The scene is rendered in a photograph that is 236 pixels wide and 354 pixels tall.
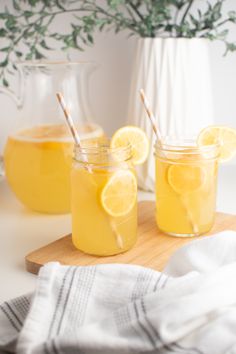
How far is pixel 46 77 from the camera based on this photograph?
3.69 feet

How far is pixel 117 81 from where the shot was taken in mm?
1475

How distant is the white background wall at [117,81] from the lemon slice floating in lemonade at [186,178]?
45 cm

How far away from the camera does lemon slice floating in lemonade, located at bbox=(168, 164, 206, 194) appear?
1002 millimetres

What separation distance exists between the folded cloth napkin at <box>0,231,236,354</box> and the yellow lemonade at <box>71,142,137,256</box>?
24cm

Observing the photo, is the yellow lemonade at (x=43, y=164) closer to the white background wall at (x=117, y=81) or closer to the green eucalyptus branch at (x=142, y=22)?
the green eucalyptus branch at (x=142, y=22)

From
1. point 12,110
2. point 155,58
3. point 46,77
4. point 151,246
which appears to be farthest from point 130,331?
point 12,110

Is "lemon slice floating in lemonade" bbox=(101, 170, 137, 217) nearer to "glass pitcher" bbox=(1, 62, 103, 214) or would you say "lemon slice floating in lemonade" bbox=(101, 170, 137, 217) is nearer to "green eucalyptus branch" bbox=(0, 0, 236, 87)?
"glass pitcher" bbox=(1, 62, 103, 214)

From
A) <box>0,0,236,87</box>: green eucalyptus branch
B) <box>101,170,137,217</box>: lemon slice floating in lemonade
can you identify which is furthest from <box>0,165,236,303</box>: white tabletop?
<box>0,0,236,87</box>: green eucalyptus branch

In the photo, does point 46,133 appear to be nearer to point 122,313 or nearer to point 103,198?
point 103,198

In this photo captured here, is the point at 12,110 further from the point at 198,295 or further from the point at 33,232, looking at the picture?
the point at 198,295

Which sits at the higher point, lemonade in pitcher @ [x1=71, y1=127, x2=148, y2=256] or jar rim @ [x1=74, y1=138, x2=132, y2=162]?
jar rim @ [x1=74, y1=138, x2=132, y2=162]

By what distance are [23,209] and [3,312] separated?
551mm

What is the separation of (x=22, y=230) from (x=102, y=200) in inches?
9.2

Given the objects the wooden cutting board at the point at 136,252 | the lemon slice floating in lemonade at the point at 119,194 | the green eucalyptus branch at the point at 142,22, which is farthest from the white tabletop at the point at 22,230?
the green eucalyptus branch at the point at 142,22
